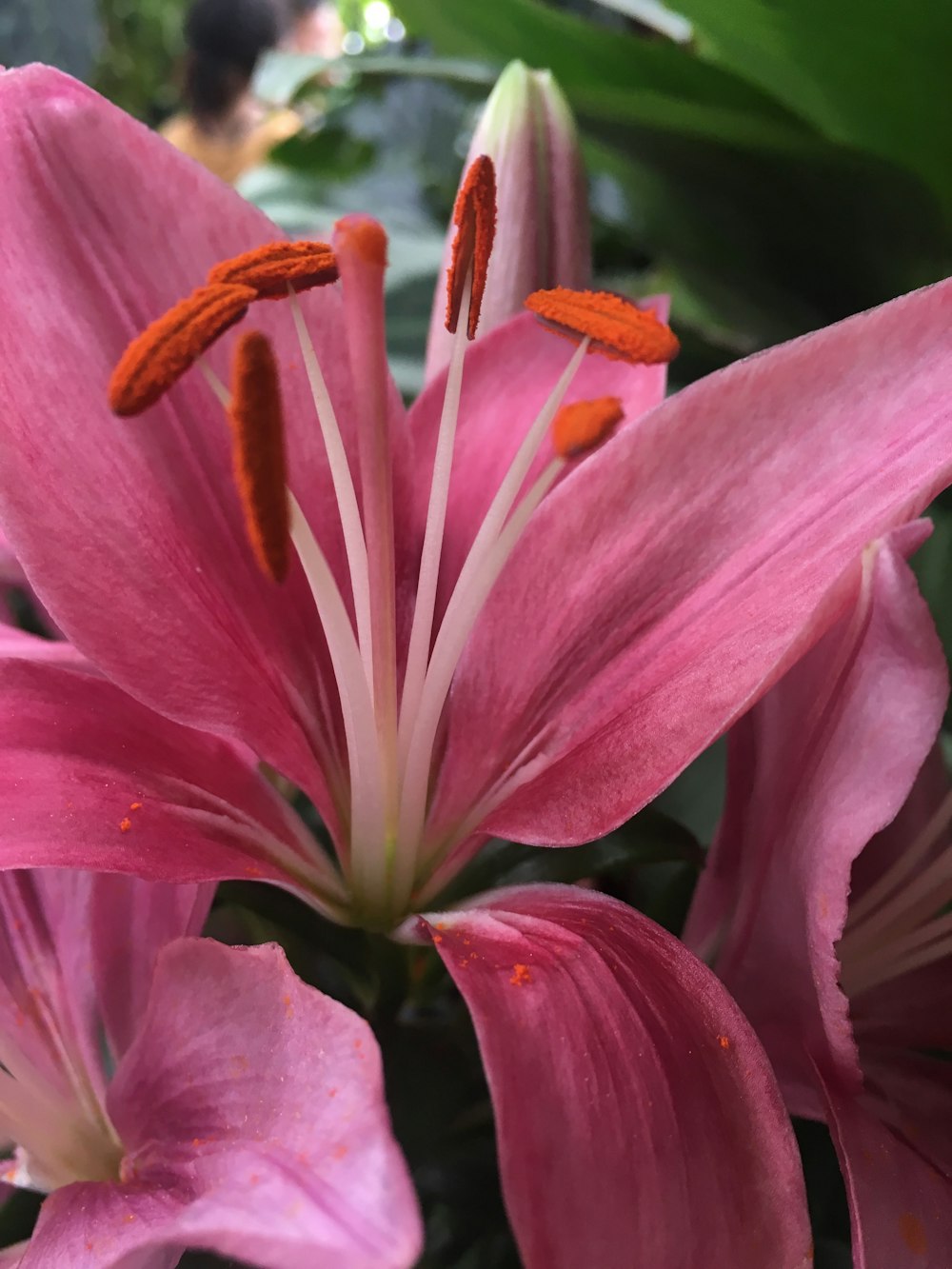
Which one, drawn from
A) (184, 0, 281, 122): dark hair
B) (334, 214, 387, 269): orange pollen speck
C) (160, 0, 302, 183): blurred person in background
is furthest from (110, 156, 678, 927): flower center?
(184, 0, 281, 122): dark hair

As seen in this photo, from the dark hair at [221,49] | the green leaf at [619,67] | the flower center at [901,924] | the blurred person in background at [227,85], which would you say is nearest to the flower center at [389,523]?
the flower center at [901,924]

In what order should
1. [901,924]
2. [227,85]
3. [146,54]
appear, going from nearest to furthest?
[901,924] < [227,85] < [146,54]

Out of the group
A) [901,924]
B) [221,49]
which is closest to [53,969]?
[901,924]

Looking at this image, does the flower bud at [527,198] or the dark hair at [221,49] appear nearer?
the flower bud at [527,198]

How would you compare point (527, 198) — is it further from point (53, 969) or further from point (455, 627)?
point (53, 969)

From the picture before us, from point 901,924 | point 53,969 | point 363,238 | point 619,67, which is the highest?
point 619,67

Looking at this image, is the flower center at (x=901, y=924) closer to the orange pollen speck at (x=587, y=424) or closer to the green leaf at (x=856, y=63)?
the orange pollen speck at (x=587, y=424)

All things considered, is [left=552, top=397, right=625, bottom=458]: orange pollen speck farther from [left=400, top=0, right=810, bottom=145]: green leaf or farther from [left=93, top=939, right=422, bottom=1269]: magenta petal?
[left=400, top=0, right=810, bottom=145]: green leaf
